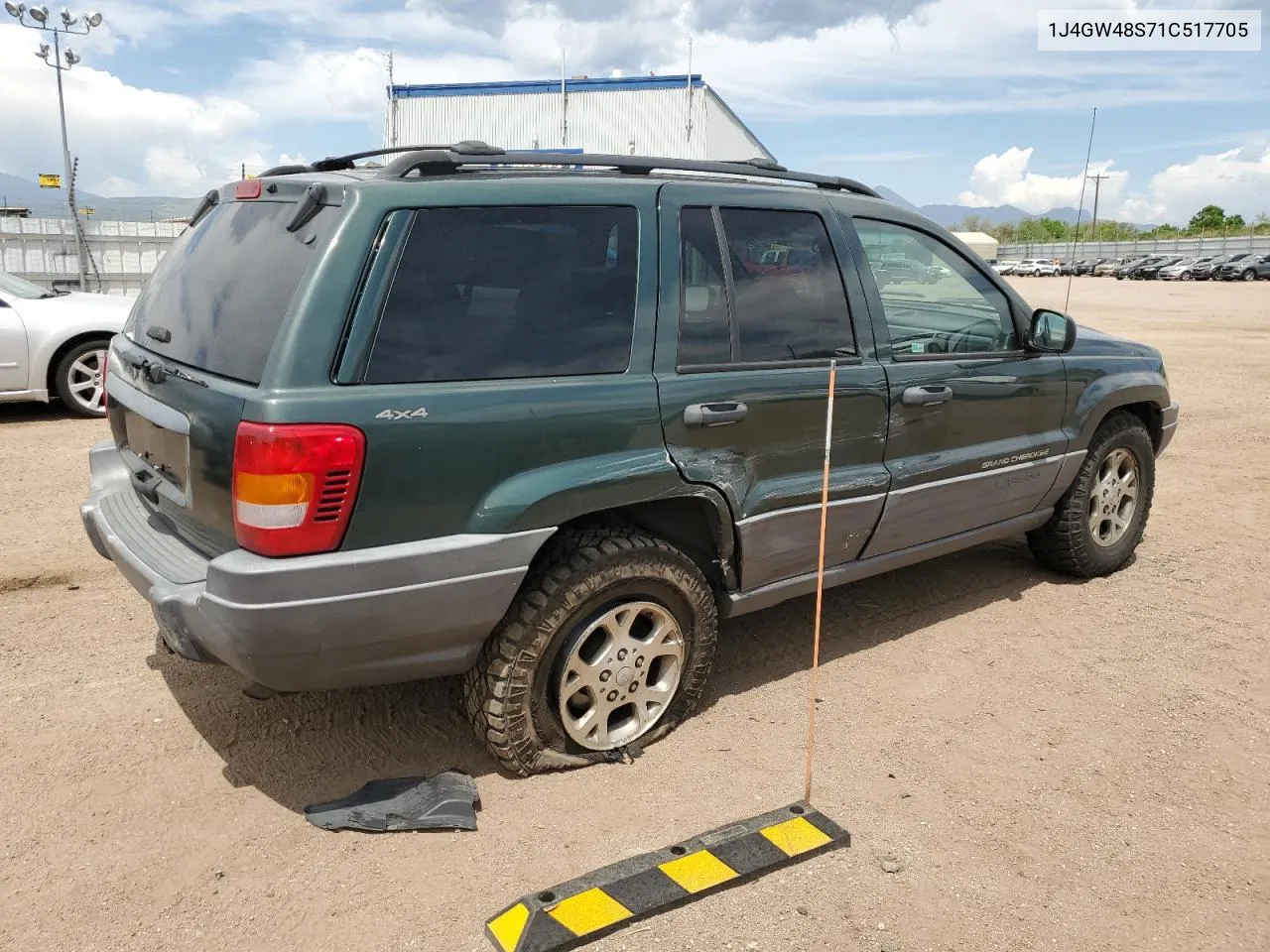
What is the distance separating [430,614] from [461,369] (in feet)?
2.32

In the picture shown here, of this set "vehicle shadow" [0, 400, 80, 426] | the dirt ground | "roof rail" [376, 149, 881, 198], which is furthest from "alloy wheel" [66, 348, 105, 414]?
"roof rail" [376, 149, 881, 198]

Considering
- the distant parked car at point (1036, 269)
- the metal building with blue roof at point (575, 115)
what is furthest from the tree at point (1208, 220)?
the metal building with blue roof at point (575, 115)

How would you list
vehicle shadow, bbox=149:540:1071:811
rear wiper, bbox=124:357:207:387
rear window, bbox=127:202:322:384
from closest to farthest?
rear window, bbox=127:202:322:384 → rear wiper, bbox=124:357:207:387 → vehicle shadow, bbox=149:540:1071:811

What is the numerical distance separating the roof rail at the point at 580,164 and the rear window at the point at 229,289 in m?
0.35

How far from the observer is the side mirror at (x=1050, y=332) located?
14.8ft

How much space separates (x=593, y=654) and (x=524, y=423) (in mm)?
852

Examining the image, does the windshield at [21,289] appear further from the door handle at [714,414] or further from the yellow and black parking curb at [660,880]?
the yellow and black parking curb at [660,880]

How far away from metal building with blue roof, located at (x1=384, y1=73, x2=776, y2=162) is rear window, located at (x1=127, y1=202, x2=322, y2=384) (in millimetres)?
26459

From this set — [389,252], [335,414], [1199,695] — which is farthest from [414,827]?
[1199,695]

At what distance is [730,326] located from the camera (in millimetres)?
3492

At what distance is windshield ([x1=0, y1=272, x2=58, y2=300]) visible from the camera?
885 centimetres

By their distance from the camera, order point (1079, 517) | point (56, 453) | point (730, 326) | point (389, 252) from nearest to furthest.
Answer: point (389, 252) < point (730, 326) < point (1079, 517) < point (56, 453)

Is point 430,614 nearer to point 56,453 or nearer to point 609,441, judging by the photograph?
point 609,441

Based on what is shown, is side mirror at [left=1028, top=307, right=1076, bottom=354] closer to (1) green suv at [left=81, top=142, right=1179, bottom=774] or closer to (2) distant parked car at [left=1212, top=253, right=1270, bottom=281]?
(1) green suv at [left=81, top=142, right=1179, bottom=774]
